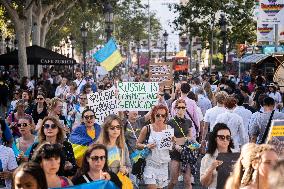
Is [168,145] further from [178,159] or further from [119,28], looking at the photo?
[119,28]

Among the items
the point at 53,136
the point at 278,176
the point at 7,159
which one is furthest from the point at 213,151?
the point at 278,176

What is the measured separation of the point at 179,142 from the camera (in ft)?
38.2

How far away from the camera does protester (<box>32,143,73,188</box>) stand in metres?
7.05

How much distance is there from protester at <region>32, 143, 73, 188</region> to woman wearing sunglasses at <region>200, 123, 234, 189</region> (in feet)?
5.13

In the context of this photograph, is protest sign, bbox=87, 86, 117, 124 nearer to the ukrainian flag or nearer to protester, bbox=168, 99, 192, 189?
protester, bbox=168, 99, 192, 189

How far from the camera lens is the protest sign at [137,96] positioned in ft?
45.8

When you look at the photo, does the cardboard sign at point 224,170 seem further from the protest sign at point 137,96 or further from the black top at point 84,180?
the protest sign at point 137,96

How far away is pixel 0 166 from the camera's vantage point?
8672 millimetres

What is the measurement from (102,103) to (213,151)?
15.0ft

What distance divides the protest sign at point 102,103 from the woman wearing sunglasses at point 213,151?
4182 mm

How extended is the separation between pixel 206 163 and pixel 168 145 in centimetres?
251

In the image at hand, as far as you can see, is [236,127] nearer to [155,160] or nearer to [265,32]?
[155,160]

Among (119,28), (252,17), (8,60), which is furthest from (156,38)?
(8,60)

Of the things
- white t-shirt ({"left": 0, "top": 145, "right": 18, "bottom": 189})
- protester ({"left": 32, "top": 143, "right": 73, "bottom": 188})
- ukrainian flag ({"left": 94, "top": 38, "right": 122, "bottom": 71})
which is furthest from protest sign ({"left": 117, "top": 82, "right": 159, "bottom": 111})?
protester ({"left": 32, "top": 143, "right": 73, "bottom": 188})
